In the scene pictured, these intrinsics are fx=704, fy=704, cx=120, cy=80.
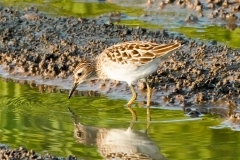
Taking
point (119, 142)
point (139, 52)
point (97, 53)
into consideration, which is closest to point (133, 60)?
point (139, 52)

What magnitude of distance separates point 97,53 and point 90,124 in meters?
3.67

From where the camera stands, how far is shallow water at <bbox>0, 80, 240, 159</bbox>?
867cm

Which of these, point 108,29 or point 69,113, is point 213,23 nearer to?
point 108,29

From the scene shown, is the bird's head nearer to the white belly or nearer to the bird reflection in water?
the white belly

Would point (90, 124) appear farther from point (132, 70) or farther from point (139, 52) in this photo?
point (139, 52)

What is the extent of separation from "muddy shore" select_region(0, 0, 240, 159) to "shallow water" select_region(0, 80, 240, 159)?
0.60 metres

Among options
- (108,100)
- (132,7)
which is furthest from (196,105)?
(132,7)

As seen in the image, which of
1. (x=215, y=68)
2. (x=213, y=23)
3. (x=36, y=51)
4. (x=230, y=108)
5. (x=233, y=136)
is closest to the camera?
(x=233, y=136)

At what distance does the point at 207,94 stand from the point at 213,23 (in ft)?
16.6

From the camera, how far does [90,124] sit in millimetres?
9898

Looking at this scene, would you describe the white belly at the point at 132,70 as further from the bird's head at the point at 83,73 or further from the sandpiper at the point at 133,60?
the bird's head at the point at 83,73

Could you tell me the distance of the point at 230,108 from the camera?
1080cm

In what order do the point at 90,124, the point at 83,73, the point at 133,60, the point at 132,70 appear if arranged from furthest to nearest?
the point at 83,73 → the point at 132,70 → the point at 133,60 → the point at 90,124

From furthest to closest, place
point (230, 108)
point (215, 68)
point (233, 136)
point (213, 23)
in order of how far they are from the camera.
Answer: point (213, 23) < point (215, 68) < point (230, 108) < point (233, 136)
